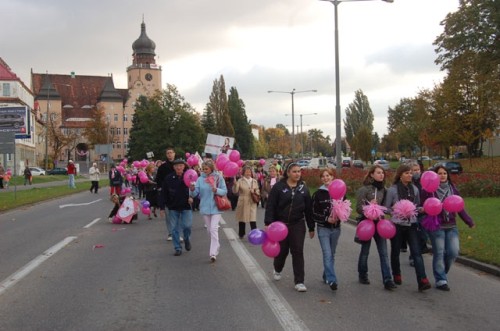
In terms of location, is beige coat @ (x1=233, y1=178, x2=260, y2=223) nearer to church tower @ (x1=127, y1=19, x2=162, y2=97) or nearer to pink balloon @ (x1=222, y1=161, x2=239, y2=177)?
pink balloon @ (x1=222, y1=161, x2=239, y2=177)

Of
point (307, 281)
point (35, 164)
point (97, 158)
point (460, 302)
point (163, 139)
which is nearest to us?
point (460, 302)

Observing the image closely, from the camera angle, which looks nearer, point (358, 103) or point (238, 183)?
point (238, 183)

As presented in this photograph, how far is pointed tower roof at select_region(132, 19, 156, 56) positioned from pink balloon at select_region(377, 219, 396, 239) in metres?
123

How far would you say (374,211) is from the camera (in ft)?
23.4

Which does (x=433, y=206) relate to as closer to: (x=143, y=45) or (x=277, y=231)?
(x=277, y=231)

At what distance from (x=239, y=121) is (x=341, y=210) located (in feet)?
375

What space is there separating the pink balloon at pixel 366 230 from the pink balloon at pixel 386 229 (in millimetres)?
103

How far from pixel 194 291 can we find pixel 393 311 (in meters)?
2.55

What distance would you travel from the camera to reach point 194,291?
23.4 feet

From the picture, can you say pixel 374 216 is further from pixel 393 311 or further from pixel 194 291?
pixel 194 291

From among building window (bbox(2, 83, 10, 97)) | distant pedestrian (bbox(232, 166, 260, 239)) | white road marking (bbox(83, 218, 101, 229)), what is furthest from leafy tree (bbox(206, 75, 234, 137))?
distant pedestrian (bbox(232, 166, 260, 239))

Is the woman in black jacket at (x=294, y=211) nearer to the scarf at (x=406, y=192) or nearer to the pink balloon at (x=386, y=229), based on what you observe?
the pink balloon at (x=386, y=229)

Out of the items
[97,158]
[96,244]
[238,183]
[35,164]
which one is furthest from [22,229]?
[97,158]

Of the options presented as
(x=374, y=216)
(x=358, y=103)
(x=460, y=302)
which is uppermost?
(x=358, y=103)
